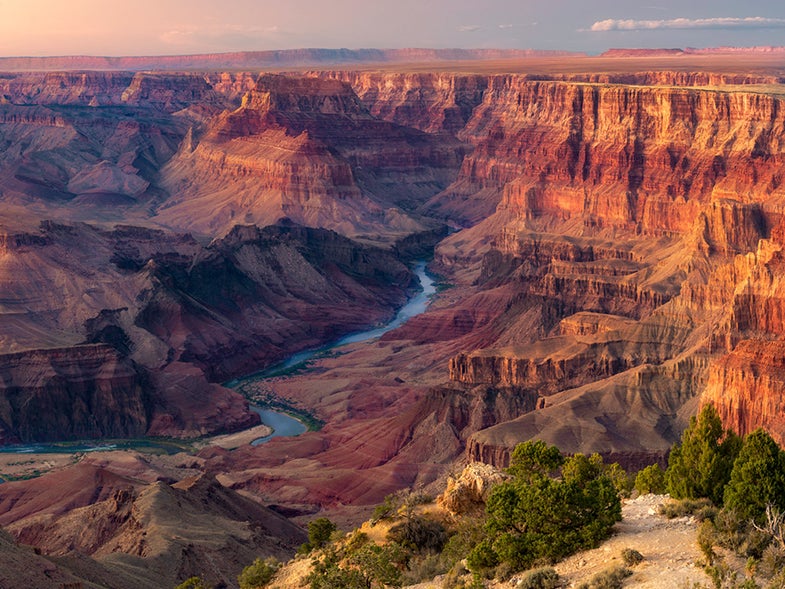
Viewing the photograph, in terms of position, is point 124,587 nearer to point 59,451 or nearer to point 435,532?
point 435,532

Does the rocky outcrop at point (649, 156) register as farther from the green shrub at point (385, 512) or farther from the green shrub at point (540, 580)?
the green shrub at point (540, 580)

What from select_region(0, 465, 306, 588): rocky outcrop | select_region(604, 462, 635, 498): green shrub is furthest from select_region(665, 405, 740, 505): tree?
select_region(0, 465, 306, 588): rocky outcrop

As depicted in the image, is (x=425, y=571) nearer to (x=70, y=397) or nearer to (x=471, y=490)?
(x=471, y=490)

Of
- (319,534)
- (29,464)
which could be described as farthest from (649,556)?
(29,464)

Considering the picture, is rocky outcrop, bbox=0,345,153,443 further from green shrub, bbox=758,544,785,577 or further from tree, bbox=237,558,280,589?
green shrub, bbox=758,544,785,577

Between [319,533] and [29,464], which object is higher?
[319,533]

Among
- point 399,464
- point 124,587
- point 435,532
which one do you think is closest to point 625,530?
point 435,532
